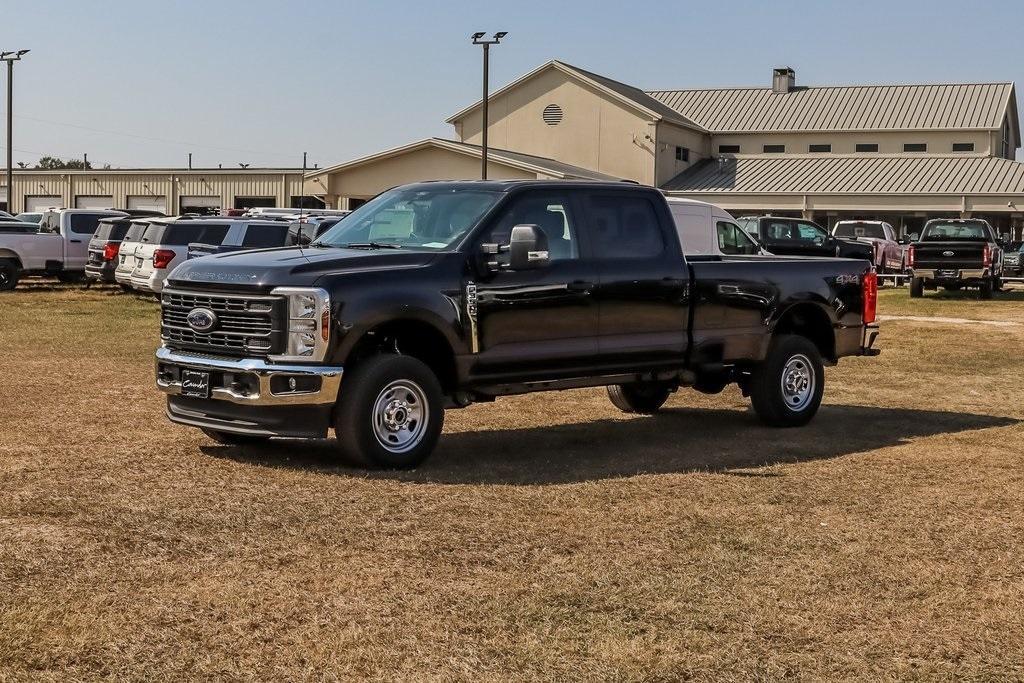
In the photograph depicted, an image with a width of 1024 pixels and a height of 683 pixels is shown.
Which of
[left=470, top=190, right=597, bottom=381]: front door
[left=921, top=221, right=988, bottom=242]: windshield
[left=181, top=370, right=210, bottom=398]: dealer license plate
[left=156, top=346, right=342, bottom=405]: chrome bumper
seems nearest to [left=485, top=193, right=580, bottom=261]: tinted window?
[left=470, top=190, right=597, bottom=381]: front door

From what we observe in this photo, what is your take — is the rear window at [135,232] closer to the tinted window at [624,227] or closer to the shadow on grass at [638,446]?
the shadow on grass at [638,446]

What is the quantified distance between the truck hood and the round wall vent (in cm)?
5210

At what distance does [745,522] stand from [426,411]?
252 cm

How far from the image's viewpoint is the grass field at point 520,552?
5.47 metres

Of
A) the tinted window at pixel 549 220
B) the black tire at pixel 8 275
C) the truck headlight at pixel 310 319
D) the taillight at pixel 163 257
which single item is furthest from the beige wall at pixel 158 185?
the truck headlight at pixel 310 319

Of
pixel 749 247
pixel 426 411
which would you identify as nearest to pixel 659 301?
pixel 426 411

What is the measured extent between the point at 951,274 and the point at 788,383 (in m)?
23.1

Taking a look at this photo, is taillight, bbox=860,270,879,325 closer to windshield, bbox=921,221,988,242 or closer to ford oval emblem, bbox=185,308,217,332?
ford oval emblem, bbox=185,308,217,332

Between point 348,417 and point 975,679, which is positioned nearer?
point 975,679

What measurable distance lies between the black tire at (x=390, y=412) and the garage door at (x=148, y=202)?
5745cm

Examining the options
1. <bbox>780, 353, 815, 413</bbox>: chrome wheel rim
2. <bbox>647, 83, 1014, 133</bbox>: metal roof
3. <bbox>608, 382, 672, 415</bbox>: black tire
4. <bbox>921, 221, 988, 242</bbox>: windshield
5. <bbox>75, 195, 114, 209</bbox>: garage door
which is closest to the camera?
<bbox>780, 353, 815, 413</bbox>: chrome wheel rim

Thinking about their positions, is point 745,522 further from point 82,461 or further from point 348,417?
point 82,461

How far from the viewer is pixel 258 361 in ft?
30.1

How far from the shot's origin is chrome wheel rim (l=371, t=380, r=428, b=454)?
936cm
